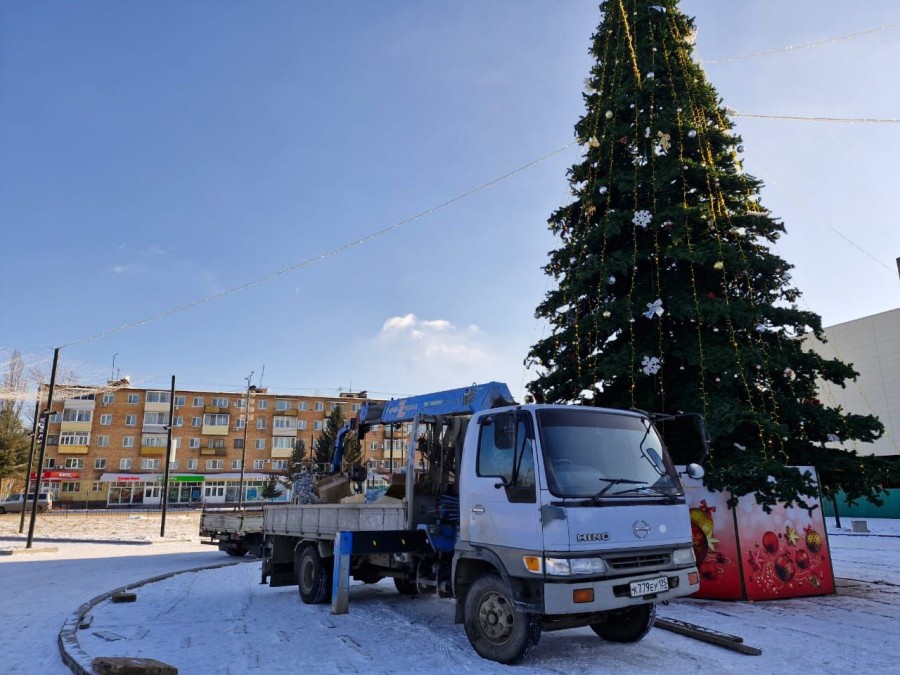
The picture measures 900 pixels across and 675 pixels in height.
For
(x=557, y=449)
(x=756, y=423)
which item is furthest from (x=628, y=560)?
(x=756, y=423)

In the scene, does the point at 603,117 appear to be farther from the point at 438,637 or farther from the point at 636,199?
the point at 438,637

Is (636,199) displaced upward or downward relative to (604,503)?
upward

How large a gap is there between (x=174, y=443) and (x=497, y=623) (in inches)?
2595

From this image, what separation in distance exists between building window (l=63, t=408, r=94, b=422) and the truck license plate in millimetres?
69121

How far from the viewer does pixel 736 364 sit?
10.1 metres

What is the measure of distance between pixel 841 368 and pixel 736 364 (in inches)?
93.4

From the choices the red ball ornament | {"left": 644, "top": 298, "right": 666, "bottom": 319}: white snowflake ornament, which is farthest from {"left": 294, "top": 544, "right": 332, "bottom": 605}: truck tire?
the red ball ornament

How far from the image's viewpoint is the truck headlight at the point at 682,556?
20.2 ft

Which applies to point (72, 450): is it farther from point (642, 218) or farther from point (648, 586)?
point (648, 586)

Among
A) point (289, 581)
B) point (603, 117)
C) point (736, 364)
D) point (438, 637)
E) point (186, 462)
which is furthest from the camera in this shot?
point (186, 462)

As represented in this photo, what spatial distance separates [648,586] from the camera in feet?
19.0

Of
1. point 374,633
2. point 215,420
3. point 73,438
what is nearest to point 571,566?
point 374,633

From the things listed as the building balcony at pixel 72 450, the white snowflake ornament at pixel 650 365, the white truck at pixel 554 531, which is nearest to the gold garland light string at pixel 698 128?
the white snowflake ornament at pixel 650 365

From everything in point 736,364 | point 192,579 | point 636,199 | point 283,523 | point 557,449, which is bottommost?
point 192,579
